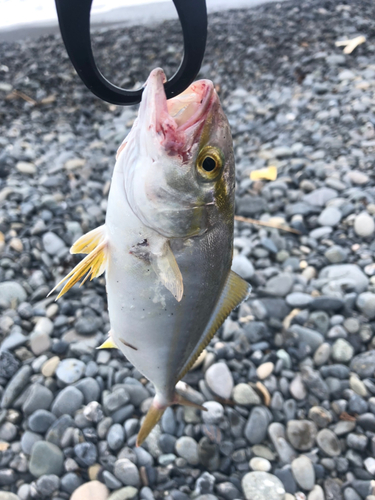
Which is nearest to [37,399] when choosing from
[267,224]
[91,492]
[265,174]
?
[91,492]

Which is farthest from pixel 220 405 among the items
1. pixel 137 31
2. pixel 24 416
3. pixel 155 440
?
pixel 137 31

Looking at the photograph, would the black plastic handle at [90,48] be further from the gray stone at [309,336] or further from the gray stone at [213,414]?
the gray stone at [309,336]

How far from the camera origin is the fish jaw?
1.20 meters

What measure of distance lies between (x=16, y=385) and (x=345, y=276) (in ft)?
8.65

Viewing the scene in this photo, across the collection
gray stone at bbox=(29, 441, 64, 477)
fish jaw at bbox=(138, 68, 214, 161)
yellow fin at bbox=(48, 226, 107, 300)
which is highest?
fish jaw at bbox=(138, 68, 214, 161)

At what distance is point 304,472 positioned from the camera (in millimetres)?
2447

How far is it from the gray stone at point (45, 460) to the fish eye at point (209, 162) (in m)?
1.98

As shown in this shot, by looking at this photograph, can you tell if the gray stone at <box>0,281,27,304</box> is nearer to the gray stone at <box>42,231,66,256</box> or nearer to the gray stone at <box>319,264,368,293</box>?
the gray stone at <box>42,231,66,256</box>

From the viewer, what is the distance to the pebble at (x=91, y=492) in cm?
232

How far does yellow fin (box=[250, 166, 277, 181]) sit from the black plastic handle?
3669 mm

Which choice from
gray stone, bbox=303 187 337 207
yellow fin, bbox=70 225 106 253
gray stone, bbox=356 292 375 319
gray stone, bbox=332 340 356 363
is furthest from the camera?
gray stone, bbox=303 187 337 207

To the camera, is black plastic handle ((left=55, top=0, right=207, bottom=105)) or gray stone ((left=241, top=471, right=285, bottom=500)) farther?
gray stone ((left=241, top=471, right=285, bottom=500))

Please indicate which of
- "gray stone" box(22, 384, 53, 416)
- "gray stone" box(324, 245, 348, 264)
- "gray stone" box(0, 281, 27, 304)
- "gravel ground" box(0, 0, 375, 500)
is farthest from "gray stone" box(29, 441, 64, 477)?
"gray stone" box(324, 245, 348, 264)

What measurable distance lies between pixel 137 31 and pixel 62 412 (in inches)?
326
